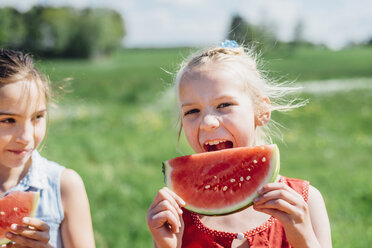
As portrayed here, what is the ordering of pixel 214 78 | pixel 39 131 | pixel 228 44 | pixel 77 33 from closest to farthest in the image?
1. pixel 214 78
2. pixel 39 131
3. pixel 228 44
4. pixel 77 33

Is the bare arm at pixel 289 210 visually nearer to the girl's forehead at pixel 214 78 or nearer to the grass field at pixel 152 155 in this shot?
the girl's forehead at pixel 214 78

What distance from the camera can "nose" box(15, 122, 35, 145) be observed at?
7.44 feet

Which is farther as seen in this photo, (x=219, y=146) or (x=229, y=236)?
(x=219, y=146)

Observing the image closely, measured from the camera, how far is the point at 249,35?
3348 mm

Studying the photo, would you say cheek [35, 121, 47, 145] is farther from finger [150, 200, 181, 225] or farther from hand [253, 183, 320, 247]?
hand [253, 183, 320, 247]

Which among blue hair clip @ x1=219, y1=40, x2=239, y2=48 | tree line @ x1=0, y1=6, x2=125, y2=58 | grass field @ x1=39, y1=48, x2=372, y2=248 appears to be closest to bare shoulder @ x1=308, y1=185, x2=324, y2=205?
grass field @ x1=39, y1=48, x2=372, y2=248

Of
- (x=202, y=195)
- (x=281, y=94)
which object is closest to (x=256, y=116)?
(x=281, y=94)

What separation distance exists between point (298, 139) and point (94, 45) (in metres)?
46.5

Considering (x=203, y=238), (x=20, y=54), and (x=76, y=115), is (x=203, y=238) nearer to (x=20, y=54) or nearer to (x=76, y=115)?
(x=20, y=54)

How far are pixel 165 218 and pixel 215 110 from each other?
621 mm

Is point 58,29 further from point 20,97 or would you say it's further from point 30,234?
point 30,234

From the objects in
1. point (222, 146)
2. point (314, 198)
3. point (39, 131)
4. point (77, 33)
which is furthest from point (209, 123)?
point (77, 33)

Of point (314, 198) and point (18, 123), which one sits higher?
point (18, 123)

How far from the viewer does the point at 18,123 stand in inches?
91.4
